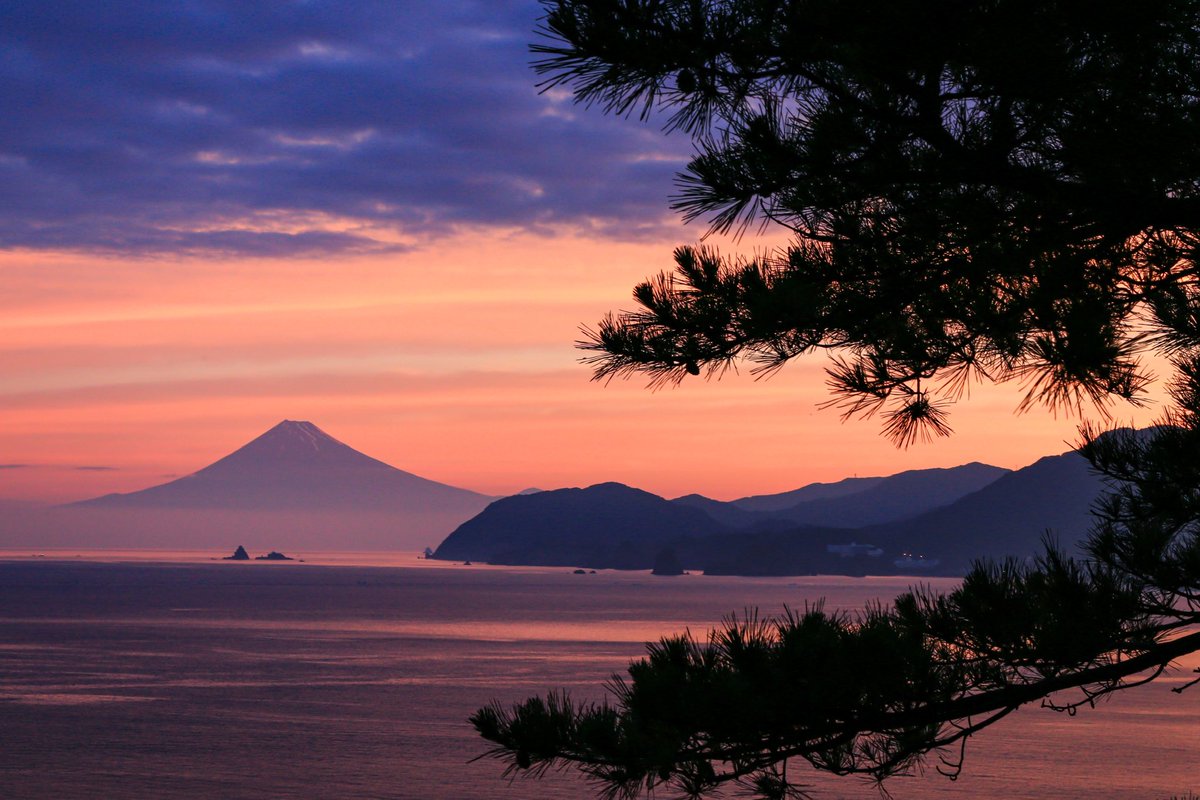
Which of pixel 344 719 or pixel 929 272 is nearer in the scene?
pixel 929 272

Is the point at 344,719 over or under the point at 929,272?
under

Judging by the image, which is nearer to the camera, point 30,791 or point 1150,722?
point 30,791

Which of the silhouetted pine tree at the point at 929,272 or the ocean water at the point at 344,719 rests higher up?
the silhouetted pine tree at the point at 929,272

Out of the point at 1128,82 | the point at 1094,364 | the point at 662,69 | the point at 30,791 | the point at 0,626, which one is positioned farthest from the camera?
the point at 0,626

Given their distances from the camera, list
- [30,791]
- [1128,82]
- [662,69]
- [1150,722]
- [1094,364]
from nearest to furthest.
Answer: [1094,364] → [662,69] → [1128,82] → [30,791] → [1150,722]

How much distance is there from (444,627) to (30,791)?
255 ft

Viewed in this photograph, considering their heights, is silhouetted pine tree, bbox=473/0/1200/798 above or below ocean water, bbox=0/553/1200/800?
above

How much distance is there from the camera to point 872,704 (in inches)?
273

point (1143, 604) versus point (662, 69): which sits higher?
point (662, 69)

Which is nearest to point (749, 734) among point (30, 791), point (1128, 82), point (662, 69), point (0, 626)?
point (662, 69)

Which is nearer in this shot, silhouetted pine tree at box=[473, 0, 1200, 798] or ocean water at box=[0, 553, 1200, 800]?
silhouetted pine tree at box=[473, 0, 1200, 798]

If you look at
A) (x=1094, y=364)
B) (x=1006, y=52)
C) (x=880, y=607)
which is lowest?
(x=880, y=607)

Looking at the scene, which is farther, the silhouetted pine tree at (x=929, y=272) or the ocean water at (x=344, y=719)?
the ocean water at (x=344, y=719)

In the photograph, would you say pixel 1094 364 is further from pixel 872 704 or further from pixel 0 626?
pixel 0 626
